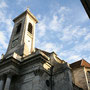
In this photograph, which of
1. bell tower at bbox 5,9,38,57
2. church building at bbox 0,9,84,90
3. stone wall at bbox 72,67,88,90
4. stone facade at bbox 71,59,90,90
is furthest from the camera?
stone wall at bbox 72,67,88,90

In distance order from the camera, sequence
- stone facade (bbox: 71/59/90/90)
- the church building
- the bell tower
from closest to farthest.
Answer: the church building < the bell tower < stone facade (bbox: 71/59/90/90)

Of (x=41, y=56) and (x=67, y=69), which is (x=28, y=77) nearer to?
(x=41, y=56)

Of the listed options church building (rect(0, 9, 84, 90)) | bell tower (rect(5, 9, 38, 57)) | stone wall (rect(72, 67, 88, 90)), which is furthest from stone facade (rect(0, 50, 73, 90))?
stone wall (rect(72, 67, 88, 90))

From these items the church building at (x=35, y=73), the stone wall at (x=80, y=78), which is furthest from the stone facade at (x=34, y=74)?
the stone wall at (x=80, y=78)

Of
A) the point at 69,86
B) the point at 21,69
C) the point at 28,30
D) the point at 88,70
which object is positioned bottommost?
the point at 69,86

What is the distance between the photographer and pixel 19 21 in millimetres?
29484

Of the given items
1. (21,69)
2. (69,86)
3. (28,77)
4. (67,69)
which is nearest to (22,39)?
(21,69)

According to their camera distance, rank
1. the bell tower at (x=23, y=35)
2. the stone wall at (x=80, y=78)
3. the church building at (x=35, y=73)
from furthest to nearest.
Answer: the stone wall at (x=80, y=78), the bell tower at (x=23, y=35), the church building at (x=35, y=73)

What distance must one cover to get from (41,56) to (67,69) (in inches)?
148

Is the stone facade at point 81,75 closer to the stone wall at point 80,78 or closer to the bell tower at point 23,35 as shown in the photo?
the stone wall at point 80,78

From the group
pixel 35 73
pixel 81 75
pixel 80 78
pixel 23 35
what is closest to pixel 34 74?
pixel 35 73

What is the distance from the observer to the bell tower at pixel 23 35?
75.4 feet

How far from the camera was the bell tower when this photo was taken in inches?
904

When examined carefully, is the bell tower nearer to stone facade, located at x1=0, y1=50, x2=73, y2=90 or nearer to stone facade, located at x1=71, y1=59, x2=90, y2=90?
stone facade, located at x1=0, y1=50, x2=73, y2=90
